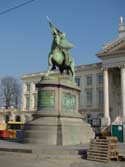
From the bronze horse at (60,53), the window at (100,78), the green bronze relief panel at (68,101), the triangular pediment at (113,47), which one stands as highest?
the triangular pediment at (113,47)

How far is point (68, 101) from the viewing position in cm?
1961

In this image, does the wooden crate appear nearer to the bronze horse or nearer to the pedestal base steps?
the pedestal base steps

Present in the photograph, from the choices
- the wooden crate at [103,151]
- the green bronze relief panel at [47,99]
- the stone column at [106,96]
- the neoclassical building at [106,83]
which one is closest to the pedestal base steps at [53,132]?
the green bronze relief panel at [47,99]

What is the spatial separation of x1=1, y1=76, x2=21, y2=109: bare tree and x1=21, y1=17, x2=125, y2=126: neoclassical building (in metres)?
18.4

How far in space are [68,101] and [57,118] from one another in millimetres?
1705

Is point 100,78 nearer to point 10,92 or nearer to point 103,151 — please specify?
point 10,92

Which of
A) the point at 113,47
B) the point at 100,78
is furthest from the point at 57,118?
the point at 100,78

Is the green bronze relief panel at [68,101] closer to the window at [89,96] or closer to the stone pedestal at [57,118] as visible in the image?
the stone pedestal at [57,118]

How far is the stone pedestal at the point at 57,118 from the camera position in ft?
57.8

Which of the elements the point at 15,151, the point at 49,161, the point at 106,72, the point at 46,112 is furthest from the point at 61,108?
the point at 106,72

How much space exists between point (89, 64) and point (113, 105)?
1309 centimetres

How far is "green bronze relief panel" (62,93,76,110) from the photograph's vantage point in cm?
1927

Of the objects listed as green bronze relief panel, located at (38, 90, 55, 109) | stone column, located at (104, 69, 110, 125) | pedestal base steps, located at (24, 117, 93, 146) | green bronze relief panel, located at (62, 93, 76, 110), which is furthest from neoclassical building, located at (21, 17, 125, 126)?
green bronze relief panel, located at (38, 90, 55, 109)

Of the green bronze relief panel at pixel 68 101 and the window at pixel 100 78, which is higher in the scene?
the window at pixel 100 78
